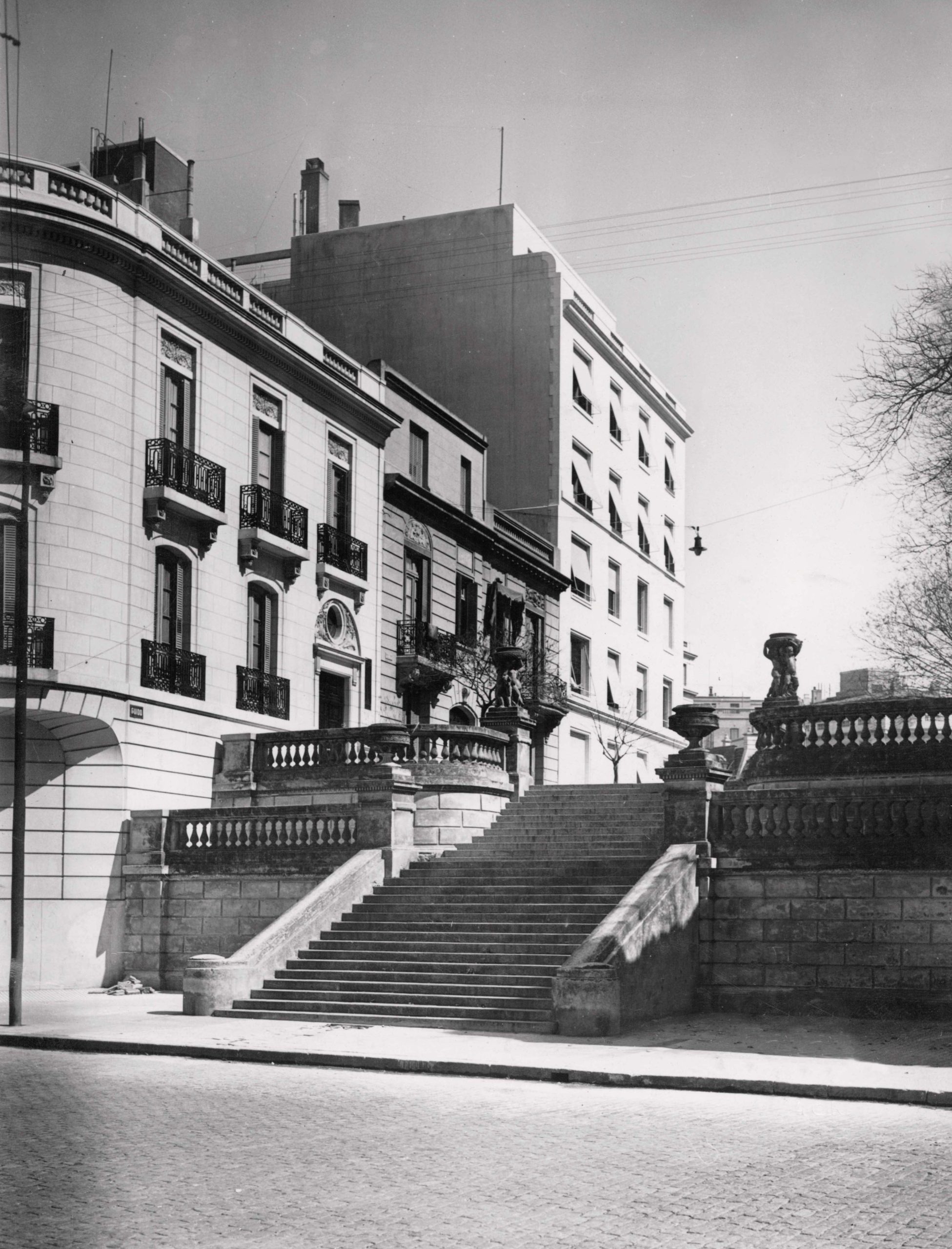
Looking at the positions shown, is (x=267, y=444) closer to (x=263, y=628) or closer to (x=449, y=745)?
(x=263, y=628)

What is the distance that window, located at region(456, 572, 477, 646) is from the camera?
1453 inches

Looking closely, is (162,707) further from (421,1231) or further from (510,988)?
(421,1231)

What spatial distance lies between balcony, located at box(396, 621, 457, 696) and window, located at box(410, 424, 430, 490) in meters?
4.03

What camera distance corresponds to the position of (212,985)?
17391mm

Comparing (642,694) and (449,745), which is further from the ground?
(642,694)

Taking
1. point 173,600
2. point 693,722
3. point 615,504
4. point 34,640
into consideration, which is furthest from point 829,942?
point 615,504

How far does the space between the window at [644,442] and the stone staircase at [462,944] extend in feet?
100

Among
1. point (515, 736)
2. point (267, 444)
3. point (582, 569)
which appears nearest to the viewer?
point (515, 736)

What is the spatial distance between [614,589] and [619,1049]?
3498 cm

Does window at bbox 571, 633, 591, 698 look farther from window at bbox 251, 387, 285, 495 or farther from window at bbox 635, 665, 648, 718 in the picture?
window at bbox 251, 387, 285, 495

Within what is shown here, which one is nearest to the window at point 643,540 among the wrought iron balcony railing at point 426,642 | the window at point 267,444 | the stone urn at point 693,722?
the wrought iron balcony railing at point 426,642

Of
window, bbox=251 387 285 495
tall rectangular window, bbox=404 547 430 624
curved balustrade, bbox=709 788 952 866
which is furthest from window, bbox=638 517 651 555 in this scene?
curved balustrade, bbox=709 788 952 866

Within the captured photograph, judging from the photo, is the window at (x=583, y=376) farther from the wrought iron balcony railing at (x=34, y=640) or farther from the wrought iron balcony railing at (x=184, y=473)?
the wrought iron balcony railing at (x=34, y=640)

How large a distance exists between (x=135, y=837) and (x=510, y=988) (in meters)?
8.55
